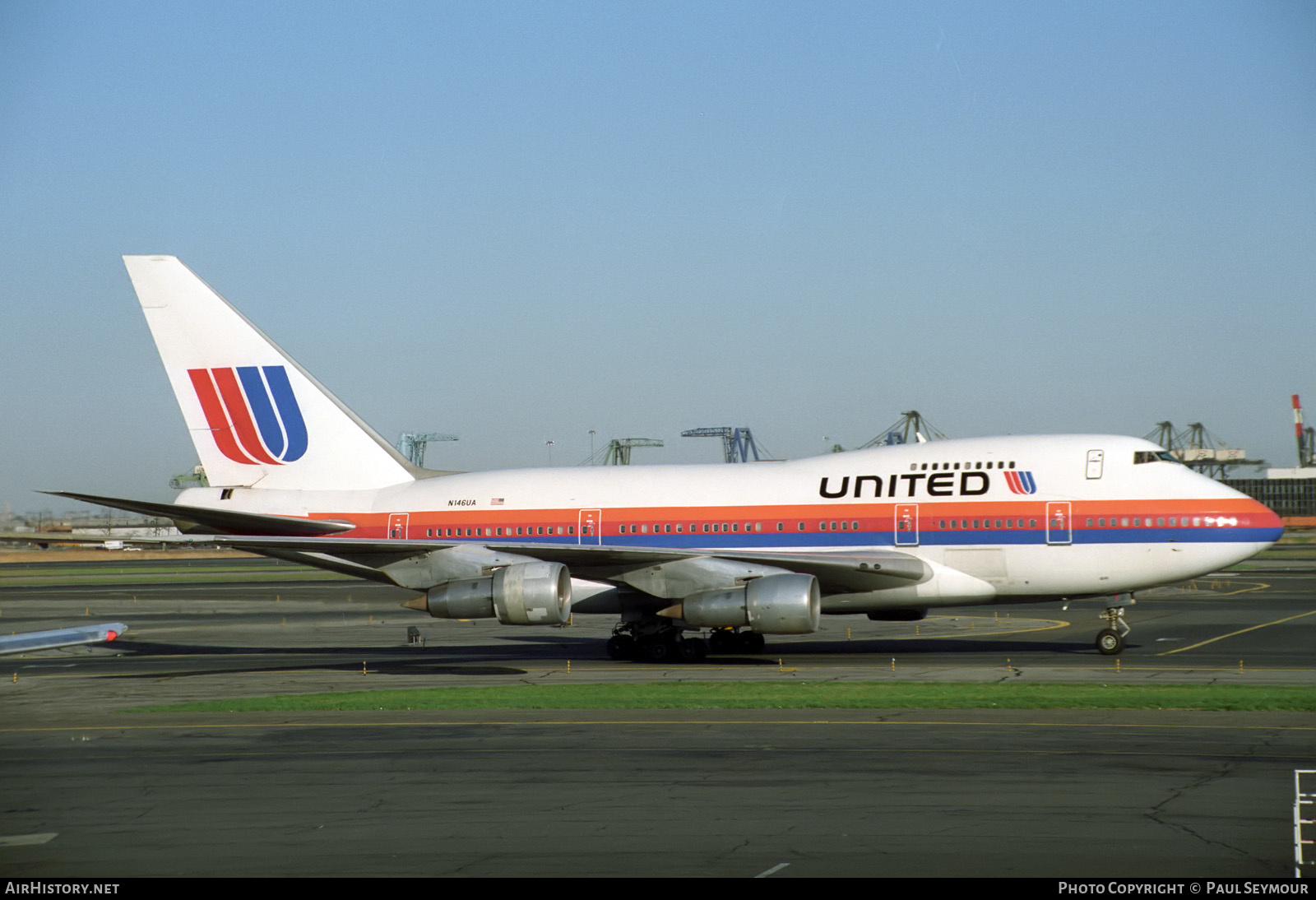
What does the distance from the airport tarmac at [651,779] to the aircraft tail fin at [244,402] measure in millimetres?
6542

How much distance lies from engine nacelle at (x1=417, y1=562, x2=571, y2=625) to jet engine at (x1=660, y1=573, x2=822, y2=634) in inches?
130

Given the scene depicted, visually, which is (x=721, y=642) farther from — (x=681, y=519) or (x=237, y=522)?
(x=237, y=522)

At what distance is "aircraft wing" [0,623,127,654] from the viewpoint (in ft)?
41.7

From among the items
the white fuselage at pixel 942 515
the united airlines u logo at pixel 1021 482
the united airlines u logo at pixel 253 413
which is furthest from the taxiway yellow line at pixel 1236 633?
the united airlines u logo at pixel 253 413

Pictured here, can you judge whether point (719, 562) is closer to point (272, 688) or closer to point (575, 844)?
point (272, 688)

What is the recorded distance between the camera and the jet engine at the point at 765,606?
3044cm

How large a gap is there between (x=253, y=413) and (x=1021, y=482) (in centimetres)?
2282

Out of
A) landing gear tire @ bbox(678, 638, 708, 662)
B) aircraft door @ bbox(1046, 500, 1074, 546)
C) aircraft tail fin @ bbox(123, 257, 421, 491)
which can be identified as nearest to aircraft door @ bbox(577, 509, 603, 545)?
landing gear tire @ bbox(678, 638, 708, 662)

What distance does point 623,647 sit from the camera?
3522 cm

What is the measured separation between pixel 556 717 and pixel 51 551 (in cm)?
16273

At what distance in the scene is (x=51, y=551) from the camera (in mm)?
165625

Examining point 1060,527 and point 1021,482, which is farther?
point 1021,482

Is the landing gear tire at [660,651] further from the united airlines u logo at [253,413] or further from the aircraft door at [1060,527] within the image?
the united airlines u logo at [253,413]

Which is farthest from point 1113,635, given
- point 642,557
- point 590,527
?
point 590,527
